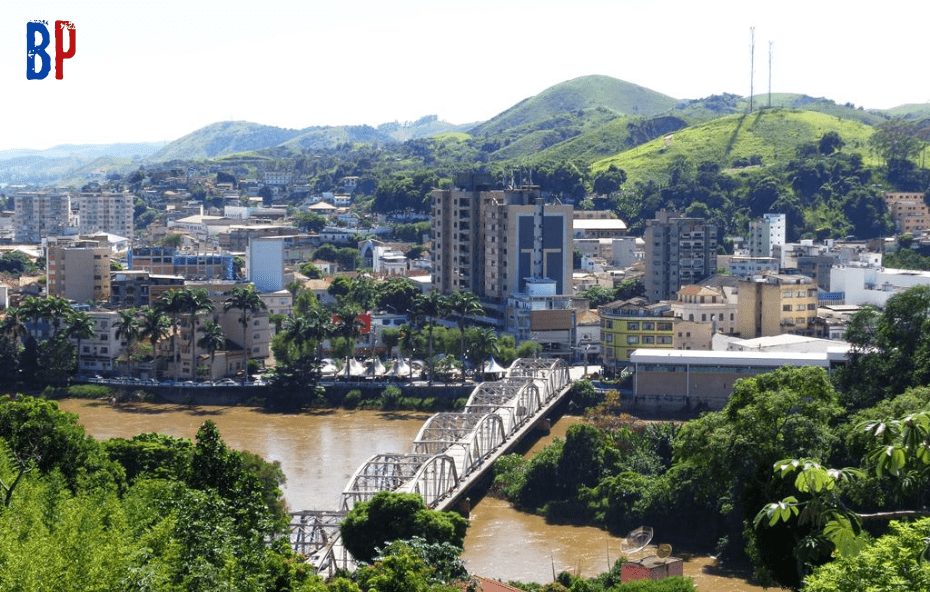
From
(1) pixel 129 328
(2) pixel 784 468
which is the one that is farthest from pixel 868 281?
(2) pixel 784 468

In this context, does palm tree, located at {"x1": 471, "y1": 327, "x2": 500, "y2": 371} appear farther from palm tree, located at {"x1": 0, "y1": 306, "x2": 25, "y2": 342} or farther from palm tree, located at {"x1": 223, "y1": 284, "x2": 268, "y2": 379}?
palm tree, located at {"x1": 0, "y1": 306, "x2": 25, "y2": 342}

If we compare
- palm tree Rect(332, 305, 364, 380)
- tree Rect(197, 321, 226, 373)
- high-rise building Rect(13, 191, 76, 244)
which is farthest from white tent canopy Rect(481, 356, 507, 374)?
high-rise building Rect(13, 191, 76, 244)

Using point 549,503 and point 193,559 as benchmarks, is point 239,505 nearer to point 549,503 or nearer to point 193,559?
point 193,559

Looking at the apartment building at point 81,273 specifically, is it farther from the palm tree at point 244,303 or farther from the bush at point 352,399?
the bush at point 352,399

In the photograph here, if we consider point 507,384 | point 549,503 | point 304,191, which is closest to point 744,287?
point 507,384

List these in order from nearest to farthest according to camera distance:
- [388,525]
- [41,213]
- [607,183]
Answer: [388,525], [607,183], [41,213]

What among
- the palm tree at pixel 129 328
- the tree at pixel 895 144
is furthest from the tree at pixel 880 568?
the tree at pixel 895 144

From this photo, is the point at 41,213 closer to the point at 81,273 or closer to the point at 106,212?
the point at 106,212
